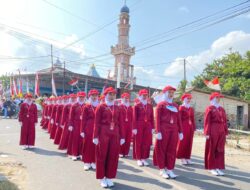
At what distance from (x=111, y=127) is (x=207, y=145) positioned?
297 centimetres

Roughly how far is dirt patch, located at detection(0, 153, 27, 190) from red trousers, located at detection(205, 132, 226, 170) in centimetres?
451

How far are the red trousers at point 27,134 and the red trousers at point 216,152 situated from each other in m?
6.71

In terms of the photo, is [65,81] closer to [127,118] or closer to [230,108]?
[230,108]

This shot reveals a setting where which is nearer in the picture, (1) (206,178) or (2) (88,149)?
(1) (206,178)

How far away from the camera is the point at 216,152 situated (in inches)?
340

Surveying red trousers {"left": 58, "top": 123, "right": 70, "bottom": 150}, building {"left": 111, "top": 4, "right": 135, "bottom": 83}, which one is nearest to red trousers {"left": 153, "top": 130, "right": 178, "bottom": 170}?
red trousers {"left": 58, "top": 123, "right": 70, "bottom": 150}

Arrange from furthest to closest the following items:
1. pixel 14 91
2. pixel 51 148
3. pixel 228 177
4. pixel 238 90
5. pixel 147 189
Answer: pixel 14 91, pixel 238 90, pixel 51 148, pixel 228 177, pixel 147 189

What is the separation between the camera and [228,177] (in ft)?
26.9

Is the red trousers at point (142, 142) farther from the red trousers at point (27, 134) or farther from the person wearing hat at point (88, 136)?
the red trousers at point (27, 134)

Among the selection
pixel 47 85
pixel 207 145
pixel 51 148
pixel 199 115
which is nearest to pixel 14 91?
pixel 47 85

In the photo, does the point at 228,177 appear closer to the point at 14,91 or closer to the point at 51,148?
the point at 51,148

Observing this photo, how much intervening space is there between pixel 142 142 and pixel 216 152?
2210 mm

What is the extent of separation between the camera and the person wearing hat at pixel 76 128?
10.1 metres

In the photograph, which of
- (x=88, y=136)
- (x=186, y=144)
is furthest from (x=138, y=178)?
(x=186, y=144)
